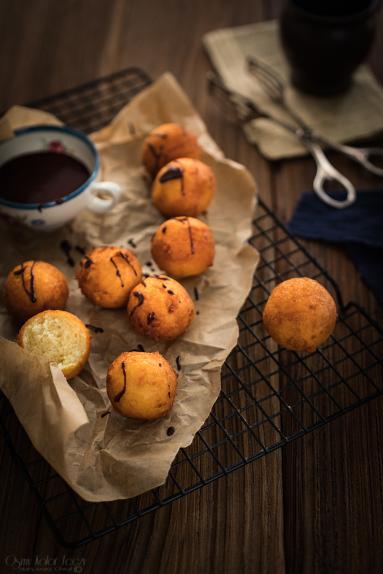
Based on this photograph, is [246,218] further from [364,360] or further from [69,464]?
[69,464]

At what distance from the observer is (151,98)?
1.73 m

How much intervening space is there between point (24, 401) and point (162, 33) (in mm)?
1443

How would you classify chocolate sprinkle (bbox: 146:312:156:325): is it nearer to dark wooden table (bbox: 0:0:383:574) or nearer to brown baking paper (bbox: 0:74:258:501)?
brown baking paper (bbox: 0:74:258:501)

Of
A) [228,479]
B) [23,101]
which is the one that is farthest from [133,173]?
[228,479]

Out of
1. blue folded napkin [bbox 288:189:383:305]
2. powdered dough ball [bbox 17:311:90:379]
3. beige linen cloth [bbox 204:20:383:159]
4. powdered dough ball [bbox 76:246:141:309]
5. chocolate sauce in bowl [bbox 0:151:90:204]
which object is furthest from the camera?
beige linen cloth [bbox 204:20:383:159]

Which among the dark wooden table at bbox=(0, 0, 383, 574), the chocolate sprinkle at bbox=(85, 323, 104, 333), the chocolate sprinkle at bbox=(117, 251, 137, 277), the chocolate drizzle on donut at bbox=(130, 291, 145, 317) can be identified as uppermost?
the chocolate sprinkle at bbox=(117, 251, 137, 277)

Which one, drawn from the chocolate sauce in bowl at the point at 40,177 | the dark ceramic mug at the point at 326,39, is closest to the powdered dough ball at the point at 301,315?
the chocolate sauce in bowl at the point at 40,177

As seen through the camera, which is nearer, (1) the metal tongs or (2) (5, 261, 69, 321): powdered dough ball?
(2) (5, 261, 69, 321): powdered dough ball

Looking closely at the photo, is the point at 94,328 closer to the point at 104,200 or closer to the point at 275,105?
the point at 104,200

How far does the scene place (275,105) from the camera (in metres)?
1.93

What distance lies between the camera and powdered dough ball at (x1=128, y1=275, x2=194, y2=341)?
1.26m

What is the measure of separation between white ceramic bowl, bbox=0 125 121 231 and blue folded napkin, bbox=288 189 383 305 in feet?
1.57

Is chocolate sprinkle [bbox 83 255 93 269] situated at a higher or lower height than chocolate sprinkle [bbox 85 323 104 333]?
higher

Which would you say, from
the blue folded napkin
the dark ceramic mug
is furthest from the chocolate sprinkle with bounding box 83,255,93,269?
the dark ceramic mug
